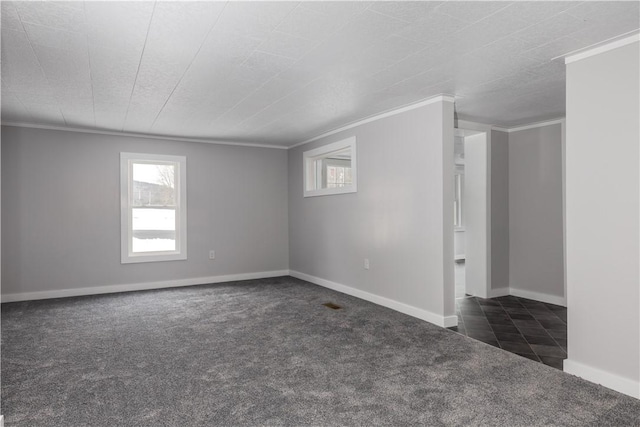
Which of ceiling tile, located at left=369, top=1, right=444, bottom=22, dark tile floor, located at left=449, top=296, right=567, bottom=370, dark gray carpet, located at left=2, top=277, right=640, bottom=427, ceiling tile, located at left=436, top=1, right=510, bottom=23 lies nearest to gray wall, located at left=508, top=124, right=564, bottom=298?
dark tile floor, located at left=449, top=296, right=567, bottom=370

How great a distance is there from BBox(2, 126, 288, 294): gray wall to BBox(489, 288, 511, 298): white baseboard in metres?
3.38

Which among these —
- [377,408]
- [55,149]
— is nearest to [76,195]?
[55,149]

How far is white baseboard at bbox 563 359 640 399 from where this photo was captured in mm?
2463

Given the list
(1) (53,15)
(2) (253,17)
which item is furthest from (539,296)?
(1) (53,15)

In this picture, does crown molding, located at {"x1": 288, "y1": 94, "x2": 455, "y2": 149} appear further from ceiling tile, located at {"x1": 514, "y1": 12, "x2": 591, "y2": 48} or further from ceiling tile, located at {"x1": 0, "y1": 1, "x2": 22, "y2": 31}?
ceiling tile, located at {"x1": 0, "y1": 1, "x2": 22, "y2": 31}

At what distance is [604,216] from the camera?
2617 mm

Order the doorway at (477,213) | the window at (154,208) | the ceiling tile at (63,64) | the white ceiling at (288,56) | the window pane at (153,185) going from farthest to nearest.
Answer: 1. the window pane at (153,185)
2. the window at (154,208)
3. the doorway at (477,213)
4. the ceiling tile at (63,64)
5. the white ceiling at (288,56)

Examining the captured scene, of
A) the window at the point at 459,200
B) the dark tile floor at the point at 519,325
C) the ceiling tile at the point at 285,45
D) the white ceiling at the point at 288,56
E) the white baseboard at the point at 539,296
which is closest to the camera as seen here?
the white ceiling at the point at 288,56

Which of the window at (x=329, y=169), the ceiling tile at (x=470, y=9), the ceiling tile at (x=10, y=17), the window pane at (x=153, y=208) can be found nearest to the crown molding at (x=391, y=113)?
the window at (x=329, y=169)

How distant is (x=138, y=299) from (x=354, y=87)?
3.87m

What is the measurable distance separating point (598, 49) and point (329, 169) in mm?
4517

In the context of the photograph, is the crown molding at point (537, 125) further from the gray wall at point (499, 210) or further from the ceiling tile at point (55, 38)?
the ceiling tile at point (55, 38)

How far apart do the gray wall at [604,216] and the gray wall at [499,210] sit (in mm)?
2595

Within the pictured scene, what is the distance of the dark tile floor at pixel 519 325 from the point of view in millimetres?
3314
